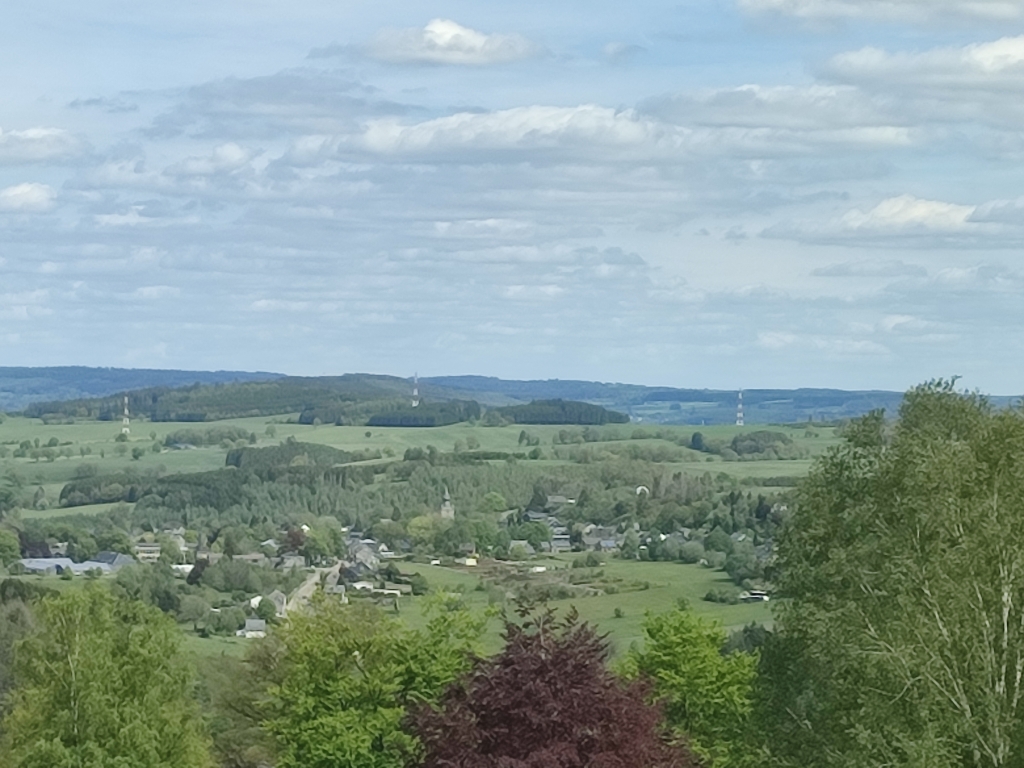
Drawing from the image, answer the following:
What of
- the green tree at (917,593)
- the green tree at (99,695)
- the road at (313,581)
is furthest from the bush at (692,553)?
the green tree at (917,593)

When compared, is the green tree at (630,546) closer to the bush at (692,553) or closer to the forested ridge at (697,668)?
the bush at (692,553)

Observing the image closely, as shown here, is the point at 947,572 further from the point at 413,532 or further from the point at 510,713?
the point at 413,532

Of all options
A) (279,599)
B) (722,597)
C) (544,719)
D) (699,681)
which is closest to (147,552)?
(279,599)

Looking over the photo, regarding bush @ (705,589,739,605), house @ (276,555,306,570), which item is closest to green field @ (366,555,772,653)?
bush @ (705,589,739,605)

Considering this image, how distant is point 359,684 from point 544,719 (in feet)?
34.8

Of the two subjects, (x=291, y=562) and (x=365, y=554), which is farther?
(x=291, y=562)

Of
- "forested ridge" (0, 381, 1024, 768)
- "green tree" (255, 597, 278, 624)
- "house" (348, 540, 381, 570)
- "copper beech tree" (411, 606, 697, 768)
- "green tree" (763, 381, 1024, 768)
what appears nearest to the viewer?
"green tree" (763, 381, 1024, 768)

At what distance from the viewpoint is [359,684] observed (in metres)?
44.0

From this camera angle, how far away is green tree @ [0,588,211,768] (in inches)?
1644

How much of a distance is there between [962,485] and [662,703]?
34.7 feet

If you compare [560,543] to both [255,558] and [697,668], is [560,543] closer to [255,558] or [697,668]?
[255,558]

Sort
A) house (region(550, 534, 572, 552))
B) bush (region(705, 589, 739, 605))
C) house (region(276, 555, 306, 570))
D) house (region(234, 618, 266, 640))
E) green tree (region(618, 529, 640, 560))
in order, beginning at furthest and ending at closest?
house (region(550, 534, 572, 552)), house (region(276, 555, 306, 570)), green tree (region(618, 529, 640, 560)), bush (region(705, 589, 739, 605)), house (region(234, 618, 266, 640))

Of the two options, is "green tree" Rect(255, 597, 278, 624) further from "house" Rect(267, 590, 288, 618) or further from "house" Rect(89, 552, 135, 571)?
"house" Rect(89, 552, 135, 571)

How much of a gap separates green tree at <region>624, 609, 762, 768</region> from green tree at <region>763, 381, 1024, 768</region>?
811 centimetres
